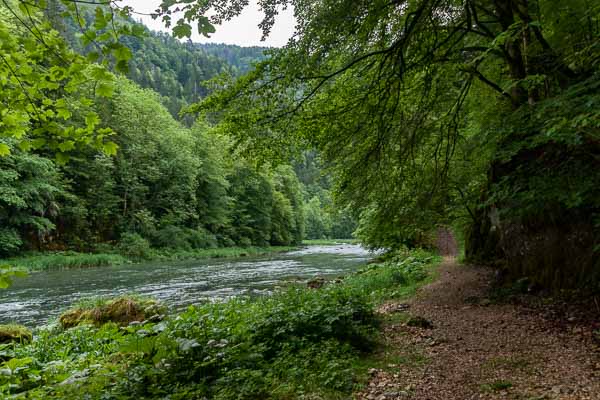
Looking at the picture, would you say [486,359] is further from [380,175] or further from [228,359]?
[380,175]

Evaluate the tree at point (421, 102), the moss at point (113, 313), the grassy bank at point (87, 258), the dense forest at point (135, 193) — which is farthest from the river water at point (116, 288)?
the tree at point (421, 102)

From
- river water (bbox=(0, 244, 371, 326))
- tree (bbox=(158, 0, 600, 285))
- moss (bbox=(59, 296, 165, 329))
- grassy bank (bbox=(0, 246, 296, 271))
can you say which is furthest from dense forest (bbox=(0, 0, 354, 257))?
moss (bbox=(59, 296, 165, 329))

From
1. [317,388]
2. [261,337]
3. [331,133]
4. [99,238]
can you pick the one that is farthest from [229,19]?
[99,238]

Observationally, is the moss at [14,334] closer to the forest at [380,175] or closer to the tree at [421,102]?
the forest at [380,175]

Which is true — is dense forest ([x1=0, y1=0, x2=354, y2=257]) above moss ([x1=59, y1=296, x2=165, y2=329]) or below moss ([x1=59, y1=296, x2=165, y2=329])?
above

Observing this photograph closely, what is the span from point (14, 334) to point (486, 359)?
897 centimetres

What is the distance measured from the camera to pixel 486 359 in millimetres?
4742

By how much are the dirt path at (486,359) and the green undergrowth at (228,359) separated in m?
0.43

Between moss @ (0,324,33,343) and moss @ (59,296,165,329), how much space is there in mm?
1169

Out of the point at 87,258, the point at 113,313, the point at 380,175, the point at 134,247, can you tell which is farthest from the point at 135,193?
the point at 380,175

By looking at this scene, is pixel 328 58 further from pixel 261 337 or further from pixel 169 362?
pixel 169 362

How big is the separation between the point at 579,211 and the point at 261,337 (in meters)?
5.75

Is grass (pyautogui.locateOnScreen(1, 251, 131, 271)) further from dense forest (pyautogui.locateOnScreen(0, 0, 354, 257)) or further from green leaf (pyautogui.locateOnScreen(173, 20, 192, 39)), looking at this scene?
green leaf (pyautogui.locateOnScreen(173, 20, 192, 39))

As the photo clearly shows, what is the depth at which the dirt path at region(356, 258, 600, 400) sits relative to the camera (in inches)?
152
